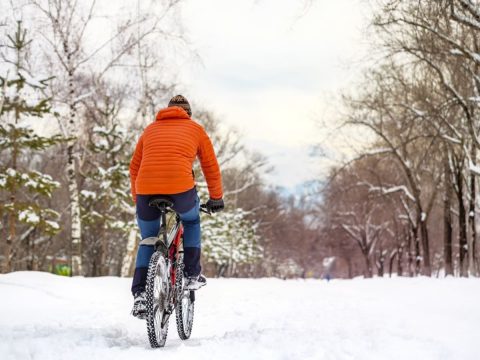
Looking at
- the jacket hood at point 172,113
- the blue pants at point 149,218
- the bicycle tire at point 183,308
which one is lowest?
the bicycle tire at point 183,308

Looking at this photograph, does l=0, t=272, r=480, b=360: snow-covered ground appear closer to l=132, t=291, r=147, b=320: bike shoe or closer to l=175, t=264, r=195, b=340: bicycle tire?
l=175, t=264, r=195, b=340: bicycle tire

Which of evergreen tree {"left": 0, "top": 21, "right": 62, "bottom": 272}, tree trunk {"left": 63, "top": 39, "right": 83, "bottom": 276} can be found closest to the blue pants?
evergreen tree {"left": 0, "top": 21, "right": 62, "bottom": 272}

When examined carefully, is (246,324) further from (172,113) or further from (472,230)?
(472,230)

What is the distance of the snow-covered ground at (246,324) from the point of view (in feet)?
13.0

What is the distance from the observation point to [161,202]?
14.6ft

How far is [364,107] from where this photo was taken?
23.6m

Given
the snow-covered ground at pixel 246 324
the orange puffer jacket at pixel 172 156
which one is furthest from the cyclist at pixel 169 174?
the snow-covered ground at pixel 246 324

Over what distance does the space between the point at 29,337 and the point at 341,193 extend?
22.7 metres

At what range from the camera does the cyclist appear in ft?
14.5

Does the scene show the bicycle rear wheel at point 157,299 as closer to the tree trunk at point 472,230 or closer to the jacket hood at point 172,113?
the jacket hood at point 172,113

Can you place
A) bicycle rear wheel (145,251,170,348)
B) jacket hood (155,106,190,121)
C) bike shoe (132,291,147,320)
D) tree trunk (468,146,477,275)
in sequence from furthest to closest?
1. tree trunk (468,146,477,275)
2. jacket hood (155,106,190,121)
3. bike shoe (132,291,147,320)
4. bicycle rear wheel (145,251,170,348)

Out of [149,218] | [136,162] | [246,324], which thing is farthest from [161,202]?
[246,324]

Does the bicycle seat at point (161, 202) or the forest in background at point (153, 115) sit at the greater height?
the forest in background at point (153, 115)

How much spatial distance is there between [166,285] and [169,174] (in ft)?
3.15
